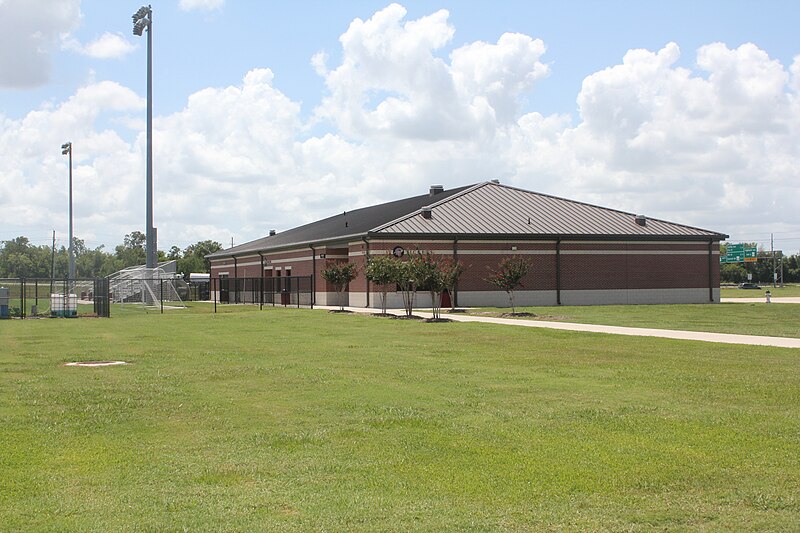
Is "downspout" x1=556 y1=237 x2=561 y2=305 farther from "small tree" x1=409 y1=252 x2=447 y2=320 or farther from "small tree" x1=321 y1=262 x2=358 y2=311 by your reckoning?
"small tree" x1=409 y1=252 x2=447 y2=320

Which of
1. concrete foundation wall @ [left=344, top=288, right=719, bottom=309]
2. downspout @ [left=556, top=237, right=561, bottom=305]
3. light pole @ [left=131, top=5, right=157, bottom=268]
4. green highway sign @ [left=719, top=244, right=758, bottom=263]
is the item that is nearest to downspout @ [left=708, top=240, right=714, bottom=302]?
concrete foundation wall @ [left=344, top=288, right=719, bottom=309]

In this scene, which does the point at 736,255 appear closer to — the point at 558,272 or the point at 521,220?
the point at 558,272

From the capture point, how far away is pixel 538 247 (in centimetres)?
5162

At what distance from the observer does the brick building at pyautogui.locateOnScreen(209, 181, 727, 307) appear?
49.5m

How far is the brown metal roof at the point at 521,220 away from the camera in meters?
49.8

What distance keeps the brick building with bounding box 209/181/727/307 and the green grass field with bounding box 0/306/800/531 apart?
100 feet

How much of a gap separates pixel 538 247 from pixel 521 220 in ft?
8.05

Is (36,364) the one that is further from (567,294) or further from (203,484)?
(567,294)

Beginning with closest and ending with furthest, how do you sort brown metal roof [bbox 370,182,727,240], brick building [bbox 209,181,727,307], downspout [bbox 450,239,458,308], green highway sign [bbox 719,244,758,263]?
downspout [bbox 450,239,458,308], brick building [bbox 209,181,727,307], brown metal roof [bbox 370,182,727,240], green highway sign [bbox 719,244,758,263]

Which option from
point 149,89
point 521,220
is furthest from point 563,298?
point 149,89

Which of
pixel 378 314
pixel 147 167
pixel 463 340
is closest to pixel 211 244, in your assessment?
pixel 147 167

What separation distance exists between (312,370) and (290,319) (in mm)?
19751

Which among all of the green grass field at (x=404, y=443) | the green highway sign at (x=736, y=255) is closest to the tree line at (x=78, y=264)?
the green highway sign at (x=736, y=255)

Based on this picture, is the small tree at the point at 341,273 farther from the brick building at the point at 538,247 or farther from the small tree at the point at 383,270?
the small tree at the point at 383,270
